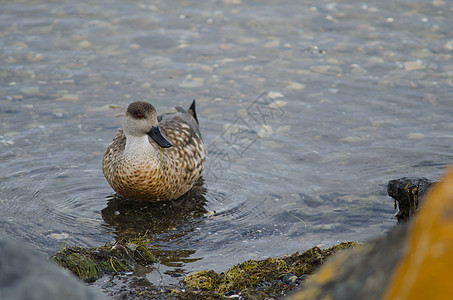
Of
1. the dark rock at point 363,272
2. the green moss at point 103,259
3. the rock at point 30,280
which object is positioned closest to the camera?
the dark rock at point 363,272

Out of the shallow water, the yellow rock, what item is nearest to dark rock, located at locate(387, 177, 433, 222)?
the shallow water

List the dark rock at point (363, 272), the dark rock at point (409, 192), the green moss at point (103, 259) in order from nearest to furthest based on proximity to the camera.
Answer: the dark rock at point (363, 272) < the green moss at point (103, 259) < the dark rock at point (409, 192)

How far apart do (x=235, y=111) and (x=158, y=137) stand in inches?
113

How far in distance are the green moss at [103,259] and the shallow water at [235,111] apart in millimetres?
291

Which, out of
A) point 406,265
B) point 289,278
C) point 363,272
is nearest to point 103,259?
point 289,278

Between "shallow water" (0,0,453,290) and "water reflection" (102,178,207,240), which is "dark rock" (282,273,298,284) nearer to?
"shallow water" (0,0,453,290)

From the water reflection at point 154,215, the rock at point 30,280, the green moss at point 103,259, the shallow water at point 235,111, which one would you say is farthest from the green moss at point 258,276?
the rock at point 30,280

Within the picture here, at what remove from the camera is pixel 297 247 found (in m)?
6.20

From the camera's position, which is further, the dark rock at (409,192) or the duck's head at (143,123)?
the duck's head at (143,123)

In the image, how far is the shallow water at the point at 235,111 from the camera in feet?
22.3

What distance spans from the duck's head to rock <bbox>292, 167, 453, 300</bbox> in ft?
17.1

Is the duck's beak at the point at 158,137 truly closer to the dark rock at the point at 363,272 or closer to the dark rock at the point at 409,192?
the dark rock at the point at 409,192

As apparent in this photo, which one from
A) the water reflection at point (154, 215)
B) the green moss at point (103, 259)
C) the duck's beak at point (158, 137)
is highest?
the duck's beak at point (158, 137)

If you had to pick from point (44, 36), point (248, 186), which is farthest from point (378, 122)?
point (44, 36)
